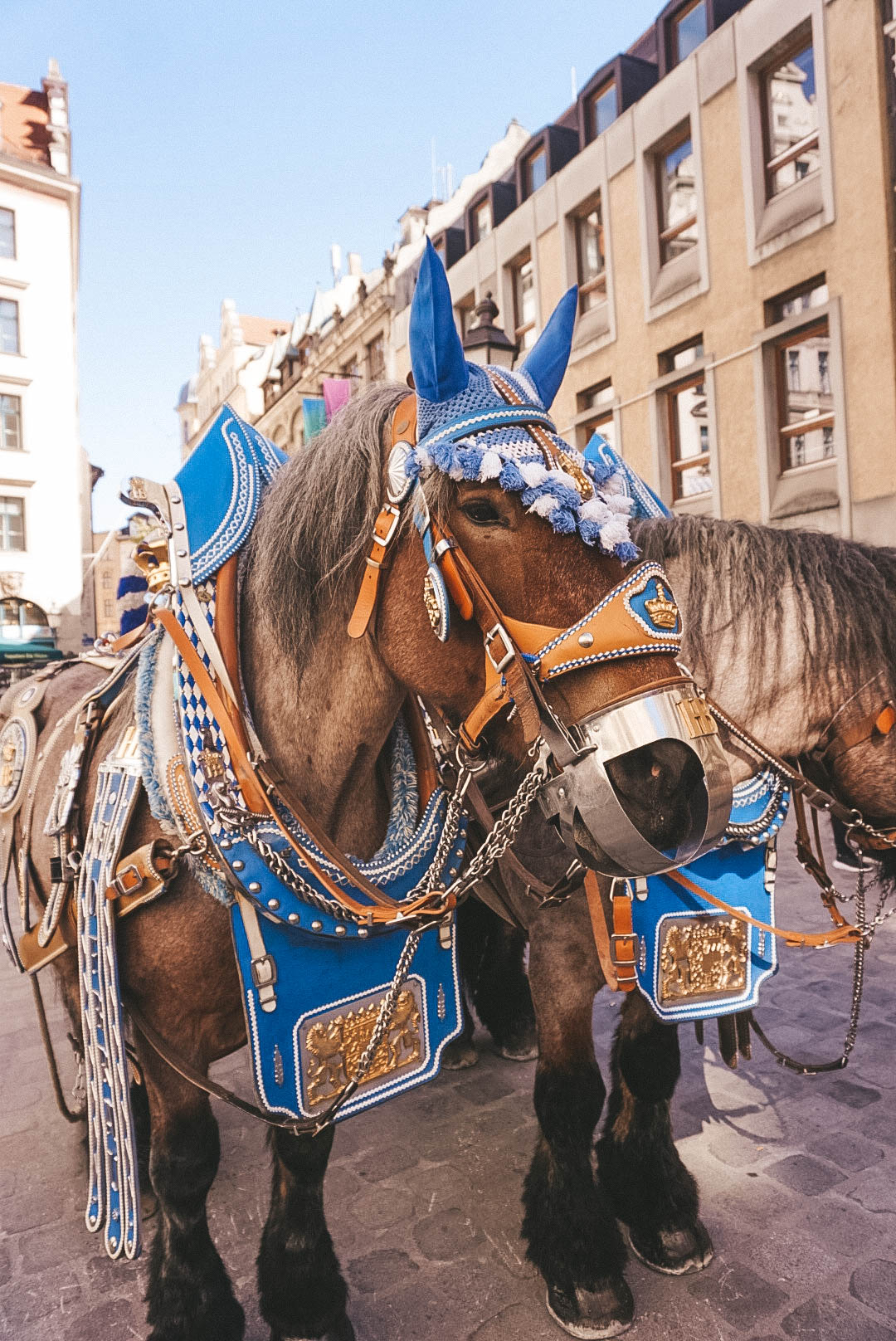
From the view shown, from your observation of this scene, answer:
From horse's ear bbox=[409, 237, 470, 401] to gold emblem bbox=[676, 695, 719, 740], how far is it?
0.68 m

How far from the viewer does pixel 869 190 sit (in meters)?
9.03

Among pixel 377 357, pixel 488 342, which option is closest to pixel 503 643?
pixel 488 342

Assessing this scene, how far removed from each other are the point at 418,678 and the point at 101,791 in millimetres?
790

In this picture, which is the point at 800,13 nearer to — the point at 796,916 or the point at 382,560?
the point at 796,916

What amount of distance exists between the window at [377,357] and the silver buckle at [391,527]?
1978 centimetres

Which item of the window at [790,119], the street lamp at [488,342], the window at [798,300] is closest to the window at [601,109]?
the window at [790,119]

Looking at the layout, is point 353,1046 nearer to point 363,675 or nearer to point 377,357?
→ point 363,675

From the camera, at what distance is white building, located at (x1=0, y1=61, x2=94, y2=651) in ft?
76.0

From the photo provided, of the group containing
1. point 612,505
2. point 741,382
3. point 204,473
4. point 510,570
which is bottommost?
point 510,570

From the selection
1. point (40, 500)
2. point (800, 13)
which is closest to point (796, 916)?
point (800, 13)

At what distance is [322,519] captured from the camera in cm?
155

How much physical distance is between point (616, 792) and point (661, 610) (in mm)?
306

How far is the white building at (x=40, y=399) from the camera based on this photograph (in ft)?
76.0

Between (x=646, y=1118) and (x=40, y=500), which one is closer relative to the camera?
(x=646, y=1118)
